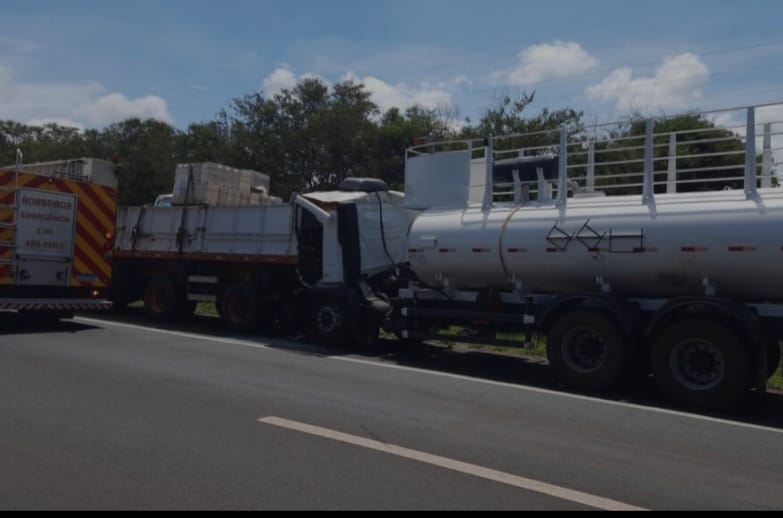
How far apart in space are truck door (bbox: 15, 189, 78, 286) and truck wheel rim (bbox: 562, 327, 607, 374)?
9127 mm

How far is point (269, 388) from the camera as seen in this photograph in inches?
345

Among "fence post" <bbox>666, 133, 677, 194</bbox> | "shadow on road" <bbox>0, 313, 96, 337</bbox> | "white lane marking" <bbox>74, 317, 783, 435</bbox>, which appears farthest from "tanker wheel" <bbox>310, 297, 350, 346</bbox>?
"fence post" <bbox>666, 133, 677, 194</bbox>

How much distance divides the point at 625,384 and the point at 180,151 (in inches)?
1378

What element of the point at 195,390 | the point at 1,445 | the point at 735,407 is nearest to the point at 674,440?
the point at 735,407

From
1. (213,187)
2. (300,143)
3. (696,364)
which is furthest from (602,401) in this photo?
(300,143)

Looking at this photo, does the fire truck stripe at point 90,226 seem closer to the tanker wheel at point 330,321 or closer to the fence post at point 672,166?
the tanker wheel at point 330,321

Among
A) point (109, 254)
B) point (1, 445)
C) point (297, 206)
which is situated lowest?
point (1, 445)

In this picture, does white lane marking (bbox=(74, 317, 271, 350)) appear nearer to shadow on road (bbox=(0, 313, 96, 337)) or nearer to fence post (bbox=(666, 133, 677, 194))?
shadow on road (bbox=(0, 313, 96, 337))

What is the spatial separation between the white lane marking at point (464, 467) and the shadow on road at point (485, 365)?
3.56 meters

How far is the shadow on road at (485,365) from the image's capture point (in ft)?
28.3

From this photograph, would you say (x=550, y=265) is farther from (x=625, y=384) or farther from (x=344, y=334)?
(x=344, y=334)

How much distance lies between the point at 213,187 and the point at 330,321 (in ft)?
16.2

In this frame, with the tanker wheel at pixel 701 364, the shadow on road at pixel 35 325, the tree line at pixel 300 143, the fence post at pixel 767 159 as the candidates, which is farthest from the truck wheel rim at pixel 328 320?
the tree line at pixel 300 143

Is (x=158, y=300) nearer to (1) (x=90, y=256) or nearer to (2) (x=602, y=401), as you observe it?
(1) (x=90, y=256)
